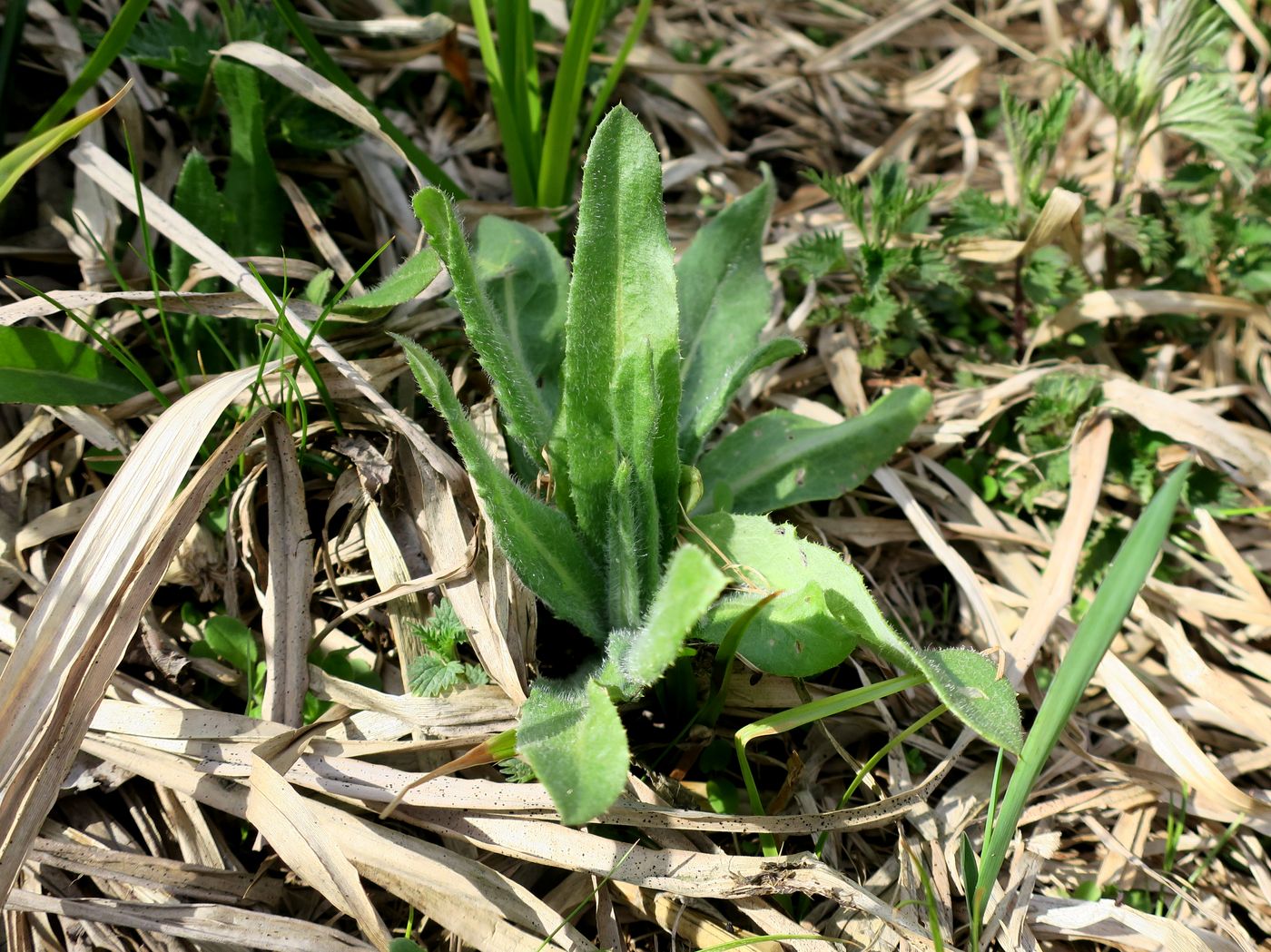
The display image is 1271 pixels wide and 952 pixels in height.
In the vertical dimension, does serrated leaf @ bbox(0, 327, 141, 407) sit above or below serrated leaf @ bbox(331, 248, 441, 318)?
below

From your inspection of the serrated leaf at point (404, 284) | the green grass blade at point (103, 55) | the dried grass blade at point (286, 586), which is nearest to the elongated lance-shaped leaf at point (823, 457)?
the serrated leaf at point (404, 284)

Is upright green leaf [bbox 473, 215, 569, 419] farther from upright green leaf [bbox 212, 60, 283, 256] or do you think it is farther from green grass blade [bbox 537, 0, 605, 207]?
upright green leaf [bbox 212, 60, 283, 256]

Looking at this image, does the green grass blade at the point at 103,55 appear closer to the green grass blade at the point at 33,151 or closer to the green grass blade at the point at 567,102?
the green grass blade at the point at 33,151

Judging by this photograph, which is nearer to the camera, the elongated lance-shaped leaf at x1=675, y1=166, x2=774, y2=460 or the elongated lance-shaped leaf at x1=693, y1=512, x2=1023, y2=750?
the elongated lance-shaped leaf at x1=693, y1=512, x2=1023, y2=750

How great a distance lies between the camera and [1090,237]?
2.59 meters

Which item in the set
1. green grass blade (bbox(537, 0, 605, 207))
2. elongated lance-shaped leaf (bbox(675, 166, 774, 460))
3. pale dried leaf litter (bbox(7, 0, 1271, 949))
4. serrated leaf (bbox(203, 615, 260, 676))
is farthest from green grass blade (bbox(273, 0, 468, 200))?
serrated leaf (bbox(203, 615, 260, 676))

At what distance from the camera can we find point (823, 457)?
1.92 meters

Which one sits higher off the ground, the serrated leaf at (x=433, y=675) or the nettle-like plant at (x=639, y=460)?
the nettle-like plant at (x=639, y=460)

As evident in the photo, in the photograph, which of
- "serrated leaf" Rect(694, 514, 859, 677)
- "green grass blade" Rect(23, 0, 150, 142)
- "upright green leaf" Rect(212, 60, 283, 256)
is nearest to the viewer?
"serrated leaf" Rect(694, 514, 859, 677)

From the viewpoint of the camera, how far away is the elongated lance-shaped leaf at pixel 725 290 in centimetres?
202

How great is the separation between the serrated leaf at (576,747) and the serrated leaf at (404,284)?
74cm

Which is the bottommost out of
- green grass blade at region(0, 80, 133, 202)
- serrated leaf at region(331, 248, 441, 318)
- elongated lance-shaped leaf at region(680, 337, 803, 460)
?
elongated lance-shaped leaf at region(680, 337, 803, 460)

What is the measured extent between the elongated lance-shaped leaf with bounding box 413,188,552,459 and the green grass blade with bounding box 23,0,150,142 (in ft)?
2.87

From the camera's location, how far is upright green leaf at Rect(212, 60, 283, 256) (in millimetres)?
1988
